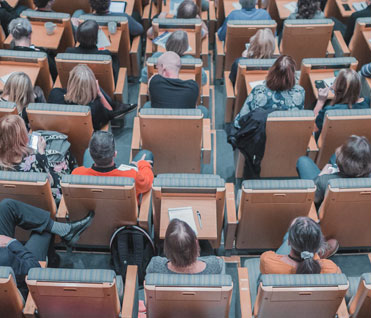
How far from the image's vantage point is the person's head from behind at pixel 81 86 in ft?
12.3

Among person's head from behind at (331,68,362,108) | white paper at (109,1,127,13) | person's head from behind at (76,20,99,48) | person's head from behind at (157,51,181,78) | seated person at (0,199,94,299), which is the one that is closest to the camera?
seated person at (0,199,94,299)

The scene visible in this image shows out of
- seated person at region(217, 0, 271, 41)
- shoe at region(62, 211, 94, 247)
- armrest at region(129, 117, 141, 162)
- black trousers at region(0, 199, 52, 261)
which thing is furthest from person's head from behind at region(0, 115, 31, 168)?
seated person at region(217, 0, 271, 41)

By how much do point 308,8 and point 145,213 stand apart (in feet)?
9.65

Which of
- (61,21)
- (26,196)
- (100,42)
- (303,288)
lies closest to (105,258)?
(26,196)

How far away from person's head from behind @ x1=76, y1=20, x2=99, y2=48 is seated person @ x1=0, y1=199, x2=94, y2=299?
1891 millimetres

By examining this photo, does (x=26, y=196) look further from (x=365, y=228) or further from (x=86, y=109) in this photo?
(x=365, y=228)

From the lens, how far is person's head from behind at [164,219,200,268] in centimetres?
253

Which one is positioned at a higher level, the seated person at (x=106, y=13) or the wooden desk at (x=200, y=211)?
the seated person at (x=106, y=13)

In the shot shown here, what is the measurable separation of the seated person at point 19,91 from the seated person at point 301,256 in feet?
7.29

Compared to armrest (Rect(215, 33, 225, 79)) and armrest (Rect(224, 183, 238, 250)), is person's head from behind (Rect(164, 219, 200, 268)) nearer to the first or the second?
armrest (Rect(224, 183, 238, 250))

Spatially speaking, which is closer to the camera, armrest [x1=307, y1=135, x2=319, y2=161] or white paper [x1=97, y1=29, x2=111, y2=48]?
armrest [x1=307, y1=135, x2=319, y2=161]

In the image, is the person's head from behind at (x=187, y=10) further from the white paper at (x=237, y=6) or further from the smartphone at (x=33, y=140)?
the smartphone at (x=33, y=140)

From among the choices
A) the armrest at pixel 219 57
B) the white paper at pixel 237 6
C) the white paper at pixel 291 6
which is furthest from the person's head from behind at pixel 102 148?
the white paper at pixel 291 6

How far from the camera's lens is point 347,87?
3707 mm
